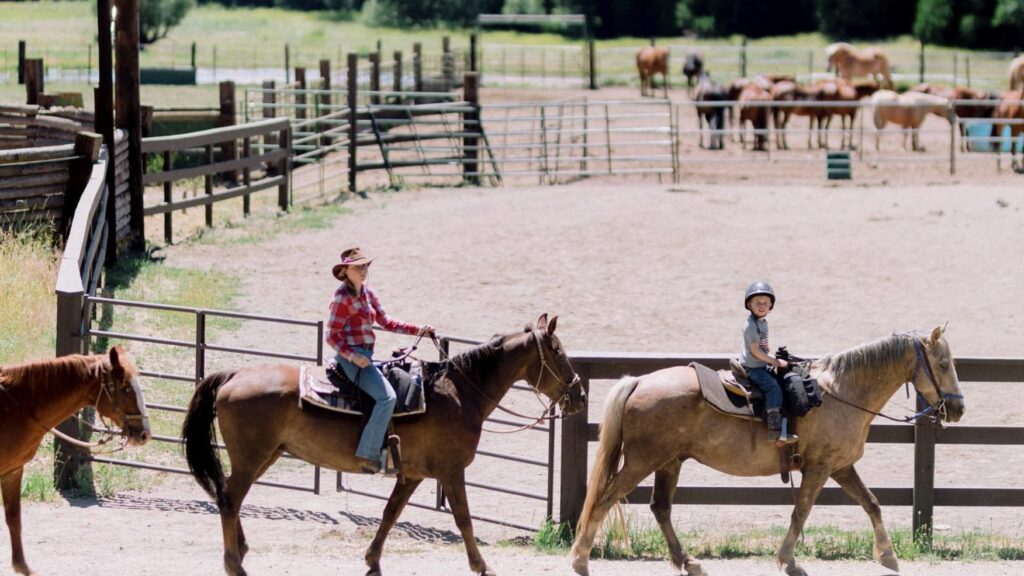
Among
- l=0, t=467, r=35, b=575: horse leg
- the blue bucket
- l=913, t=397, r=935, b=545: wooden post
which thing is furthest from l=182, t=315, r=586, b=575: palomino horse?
the blue bucket

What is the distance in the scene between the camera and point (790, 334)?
46.2 ft

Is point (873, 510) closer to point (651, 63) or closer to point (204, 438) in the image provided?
point (204, 438)

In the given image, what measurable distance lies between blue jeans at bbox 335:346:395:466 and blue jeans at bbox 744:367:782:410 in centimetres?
194

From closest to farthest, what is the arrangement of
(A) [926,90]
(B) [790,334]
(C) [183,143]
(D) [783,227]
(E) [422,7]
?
(B) [790,334]
(C) [183,143]
(D) [783,227]
(A) [926,90]
(E) [422,7]

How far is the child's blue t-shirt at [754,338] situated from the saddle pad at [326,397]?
68.6 inches

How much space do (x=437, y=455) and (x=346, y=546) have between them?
48.9 inches

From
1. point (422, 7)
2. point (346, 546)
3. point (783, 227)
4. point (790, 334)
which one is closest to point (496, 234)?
point (783, 227)

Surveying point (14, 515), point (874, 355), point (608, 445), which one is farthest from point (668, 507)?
point (14, 515)

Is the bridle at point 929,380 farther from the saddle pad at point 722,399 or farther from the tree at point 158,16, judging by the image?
the tree at point 158,16

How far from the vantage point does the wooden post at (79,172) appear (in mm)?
14688

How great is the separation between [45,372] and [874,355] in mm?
4362

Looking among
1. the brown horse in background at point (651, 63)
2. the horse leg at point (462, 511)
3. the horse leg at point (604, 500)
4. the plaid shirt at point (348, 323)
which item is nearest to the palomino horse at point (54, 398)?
the plaid shirt at point (348, 323)

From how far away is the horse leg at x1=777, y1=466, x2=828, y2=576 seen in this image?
7785 millimetres

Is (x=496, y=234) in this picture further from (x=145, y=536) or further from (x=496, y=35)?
(x=496, y=35)
